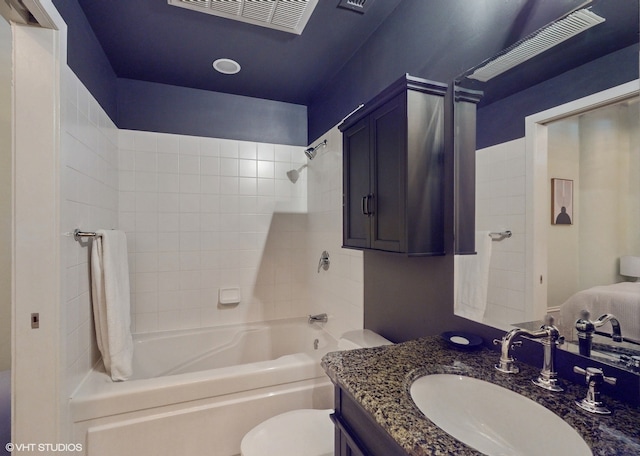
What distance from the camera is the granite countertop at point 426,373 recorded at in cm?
58

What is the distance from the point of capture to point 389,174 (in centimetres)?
132

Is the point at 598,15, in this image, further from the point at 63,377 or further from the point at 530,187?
the point at 63,377

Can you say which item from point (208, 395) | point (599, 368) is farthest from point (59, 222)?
point (599, 368)

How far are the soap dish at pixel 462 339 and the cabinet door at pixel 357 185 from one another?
0.56 m

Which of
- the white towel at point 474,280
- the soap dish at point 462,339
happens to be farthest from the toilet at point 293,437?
the white towel at point 474,280

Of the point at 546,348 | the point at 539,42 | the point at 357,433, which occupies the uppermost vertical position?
the point at 539,42

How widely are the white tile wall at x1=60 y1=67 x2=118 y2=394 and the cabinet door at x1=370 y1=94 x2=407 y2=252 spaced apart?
143 cm

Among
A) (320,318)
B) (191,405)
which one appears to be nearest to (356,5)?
(320,318)

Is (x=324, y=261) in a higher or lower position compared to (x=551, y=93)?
lower

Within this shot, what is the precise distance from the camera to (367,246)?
4.87 ft

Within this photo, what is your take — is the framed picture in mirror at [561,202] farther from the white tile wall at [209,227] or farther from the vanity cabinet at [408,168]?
the white tile wall at [209,227]

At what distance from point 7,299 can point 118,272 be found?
0.90m

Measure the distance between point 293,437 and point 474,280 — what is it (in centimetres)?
101

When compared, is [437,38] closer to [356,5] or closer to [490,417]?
[356,5]
